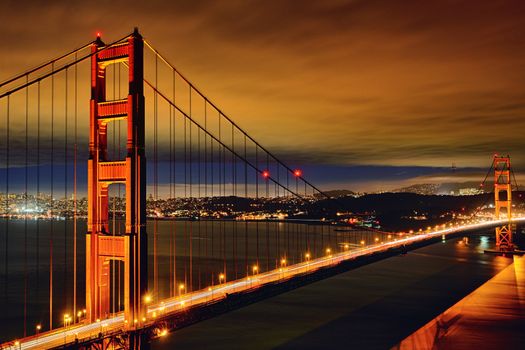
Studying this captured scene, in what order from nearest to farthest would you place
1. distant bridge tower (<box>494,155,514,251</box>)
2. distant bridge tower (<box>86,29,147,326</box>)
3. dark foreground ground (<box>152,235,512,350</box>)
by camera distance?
distant bridge tower (<box>86,29,147,326</box>) < dark foreground ground (<box>152,235,512,350</box>) < distant bridge tower (<box>494,155,514,251</box>)

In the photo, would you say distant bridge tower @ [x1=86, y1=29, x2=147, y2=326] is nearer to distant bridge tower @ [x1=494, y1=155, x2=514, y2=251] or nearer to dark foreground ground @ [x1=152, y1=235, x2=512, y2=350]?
dark foreground ground @ [x1=152, y1=235, x2=512, y2=350]

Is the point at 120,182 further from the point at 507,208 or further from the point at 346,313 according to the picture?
the point at 507,208

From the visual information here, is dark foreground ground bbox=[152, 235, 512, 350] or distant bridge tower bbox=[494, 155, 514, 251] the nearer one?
dark foreground ground bbox=[152, 235, 512, 350]

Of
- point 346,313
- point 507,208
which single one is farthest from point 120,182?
point 507,208

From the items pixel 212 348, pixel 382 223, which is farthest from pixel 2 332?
pixel 382 223

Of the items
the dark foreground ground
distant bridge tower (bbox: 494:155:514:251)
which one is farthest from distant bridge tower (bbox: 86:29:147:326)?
distant bridge tower (bbox: 494:155:514:251)

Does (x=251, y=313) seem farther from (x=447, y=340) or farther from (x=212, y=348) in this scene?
(x=447, y=340)

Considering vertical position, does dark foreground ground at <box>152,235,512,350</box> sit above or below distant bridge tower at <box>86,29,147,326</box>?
below

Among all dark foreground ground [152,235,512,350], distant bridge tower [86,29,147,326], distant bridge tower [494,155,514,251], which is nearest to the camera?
distant bridge tower [86,29,147,326]
